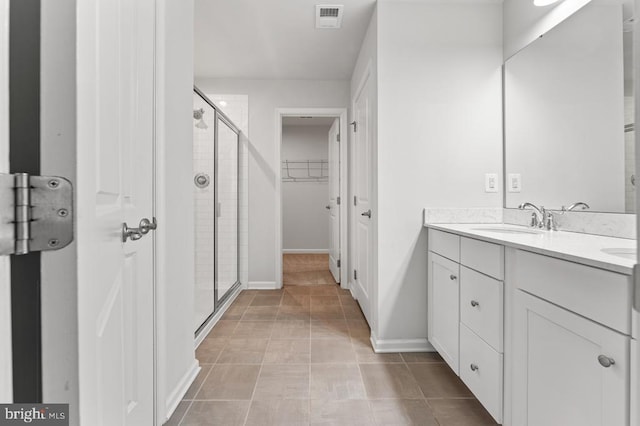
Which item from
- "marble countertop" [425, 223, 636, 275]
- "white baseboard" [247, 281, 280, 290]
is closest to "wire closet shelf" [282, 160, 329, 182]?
"white baseboard" [247, 281, 280, 290]

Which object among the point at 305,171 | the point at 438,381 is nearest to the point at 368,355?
the point at 438,381

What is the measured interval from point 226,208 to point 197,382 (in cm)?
176

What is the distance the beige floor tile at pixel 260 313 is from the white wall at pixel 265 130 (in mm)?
700

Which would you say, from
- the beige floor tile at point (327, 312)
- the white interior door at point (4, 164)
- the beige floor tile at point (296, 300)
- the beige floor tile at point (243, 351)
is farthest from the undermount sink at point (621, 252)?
the beige floor tile at point (296, 300)

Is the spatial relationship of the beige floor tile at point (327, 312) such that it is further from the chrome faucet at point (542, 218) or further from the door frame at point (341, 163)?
the chrome faucet at point (542, 218)

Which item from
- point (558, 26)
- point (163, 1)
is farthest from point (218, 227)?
point (558, 26)

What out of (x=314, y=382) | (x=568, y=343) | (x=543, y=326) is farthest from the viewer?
(x=314, y=382)

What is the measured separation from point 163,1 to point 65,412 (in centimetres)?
157

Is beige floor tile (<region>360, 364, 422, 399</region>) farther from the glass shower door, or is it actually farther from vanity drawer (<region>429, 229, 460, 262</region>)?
the glass shower door

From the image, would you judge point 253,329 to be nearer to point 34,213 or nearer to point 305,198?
point 34,213

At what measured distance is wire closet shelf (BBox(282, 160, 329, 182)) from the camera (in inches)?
263

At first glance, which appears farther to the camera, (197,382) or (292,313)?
(292,313)

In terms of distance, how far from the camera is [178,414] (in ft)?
5.09

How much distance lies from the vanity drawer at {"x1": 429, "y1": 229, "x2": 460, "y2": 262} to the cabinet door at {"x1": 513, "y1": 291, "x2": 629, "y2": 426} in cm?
51
